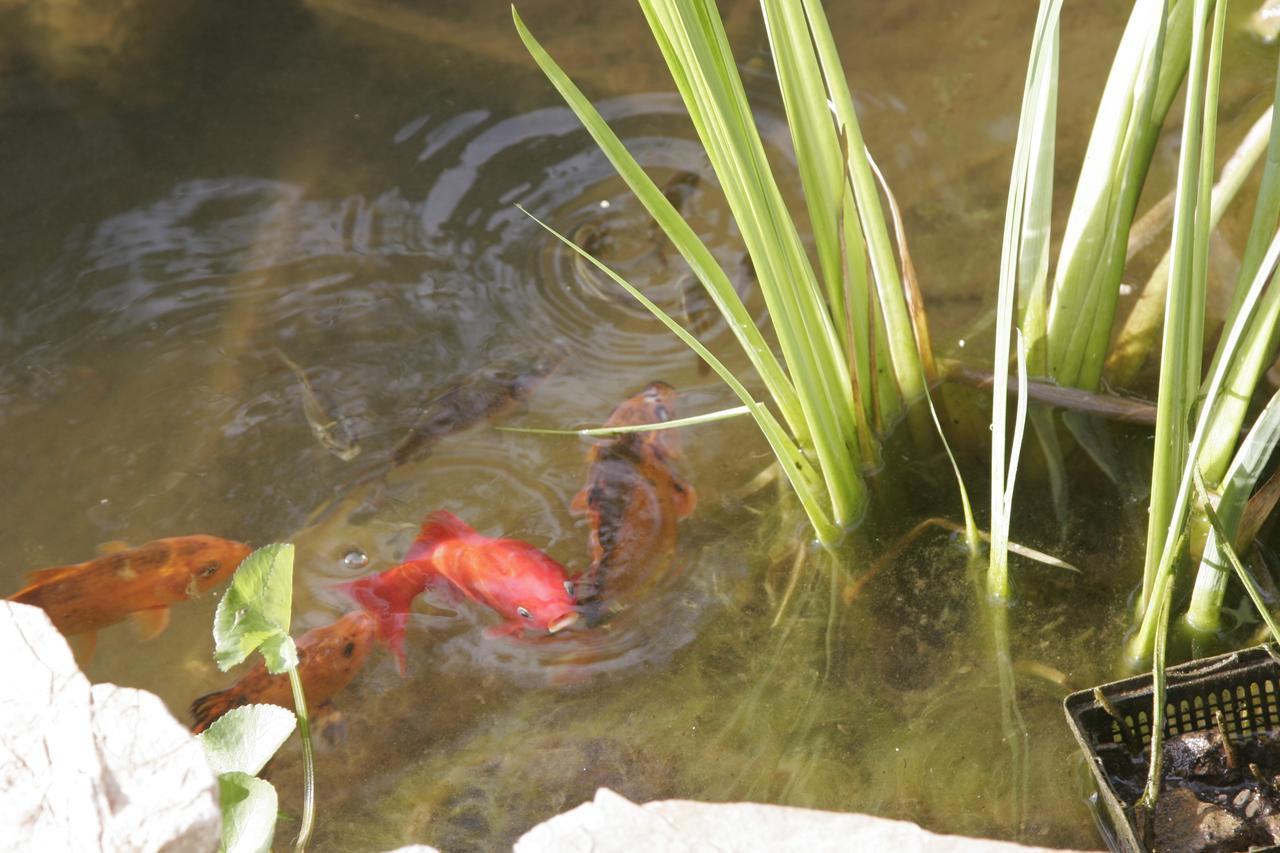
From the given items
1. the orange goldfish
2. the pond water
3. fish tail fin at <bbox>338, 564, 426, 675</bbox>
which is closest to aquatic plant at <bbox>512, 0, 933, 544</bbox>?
the pond water

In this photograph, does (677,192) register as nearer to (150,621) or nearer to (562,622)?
(562,622)

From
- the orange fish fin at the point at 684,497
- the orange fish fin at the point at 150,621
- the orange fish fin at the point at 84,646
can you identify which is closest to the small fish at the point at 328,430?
the orange fish fin at the point at 150,621

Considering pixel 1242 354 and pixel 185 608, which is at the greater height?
pixel 1242 354

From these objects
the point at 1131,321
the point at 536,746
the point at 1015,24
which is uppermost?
the point at 1015,24

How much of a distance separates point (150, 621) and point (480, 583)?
631 mm

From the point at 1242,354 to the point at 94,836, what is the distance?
169 cm

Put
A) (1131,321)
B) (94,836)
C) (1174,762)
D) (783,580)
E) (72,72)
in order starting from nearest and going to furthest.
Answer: (94,836) → (1174,762) → (783,580) → (1131,321) → (72,72)

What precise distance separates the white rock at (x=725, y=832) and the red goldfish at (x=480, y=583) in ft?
1.18

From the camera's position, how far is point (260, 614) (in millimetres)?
1491

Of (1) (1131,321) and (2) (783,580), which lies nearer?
(2) (783,580)

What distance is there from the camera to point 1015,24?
2.91m

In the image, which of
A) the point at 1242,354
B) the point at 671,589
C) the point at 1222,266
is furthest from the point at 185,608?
the point at 1222,266

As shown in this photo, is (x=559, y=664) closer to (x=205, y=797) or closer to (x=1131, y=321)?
(x=205, y=797)

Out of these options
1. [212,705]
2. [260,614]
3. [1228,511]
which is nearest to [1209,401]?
[1228,511]
